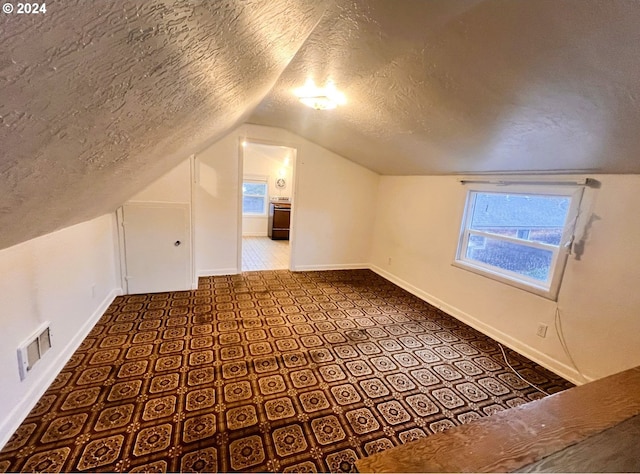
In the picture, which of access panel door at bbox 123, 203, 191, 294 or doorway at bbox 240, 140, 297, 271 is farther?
doorway at bbox 240, 140, 297, 271

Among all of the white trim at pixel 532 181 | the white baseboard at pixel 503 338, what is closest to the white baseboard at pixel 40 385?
the white baseboard at pixel 503 338

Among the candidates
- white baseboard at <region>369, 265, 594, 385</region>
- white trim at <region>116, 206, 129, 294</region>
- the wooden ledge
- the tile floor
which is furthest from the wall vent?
white baseboard at <region>369, 265, 594, 385</region>

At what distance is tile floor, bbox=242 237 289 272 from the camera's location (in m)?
4.91

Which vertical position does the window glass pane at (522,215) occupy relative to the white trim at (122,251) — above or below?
above

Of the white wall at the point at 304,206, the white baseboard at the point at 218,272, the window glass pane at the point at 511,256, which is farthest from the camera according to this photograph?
the white baseboard at the point at 218,272

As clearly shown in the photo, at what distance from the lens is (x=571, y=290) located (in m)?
2.31

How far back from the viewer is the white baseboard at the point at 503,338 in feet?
7.53

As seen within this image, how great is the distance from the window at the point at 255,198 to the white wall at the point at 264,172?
11 cm

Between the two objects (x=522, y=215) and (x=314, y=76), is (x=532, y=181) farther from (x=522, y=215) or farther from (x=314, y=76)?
(x=314, y=76)

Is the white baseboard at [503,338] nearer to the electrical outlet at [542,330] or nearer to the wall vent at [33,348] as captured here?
the electrical outlet at [542,330]

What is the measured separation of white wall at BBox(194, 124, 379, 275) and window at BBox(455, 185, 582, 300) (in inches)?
76.6

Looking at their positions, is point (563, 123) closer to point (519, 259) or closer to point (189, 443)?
point (519, 259)

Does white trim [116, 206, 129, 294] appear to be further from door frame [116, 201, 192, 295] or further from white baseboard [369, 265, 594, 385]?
white baseboard [369, 265, 594, 385]

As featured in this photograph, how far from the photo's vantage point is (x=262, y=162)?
747 cm
